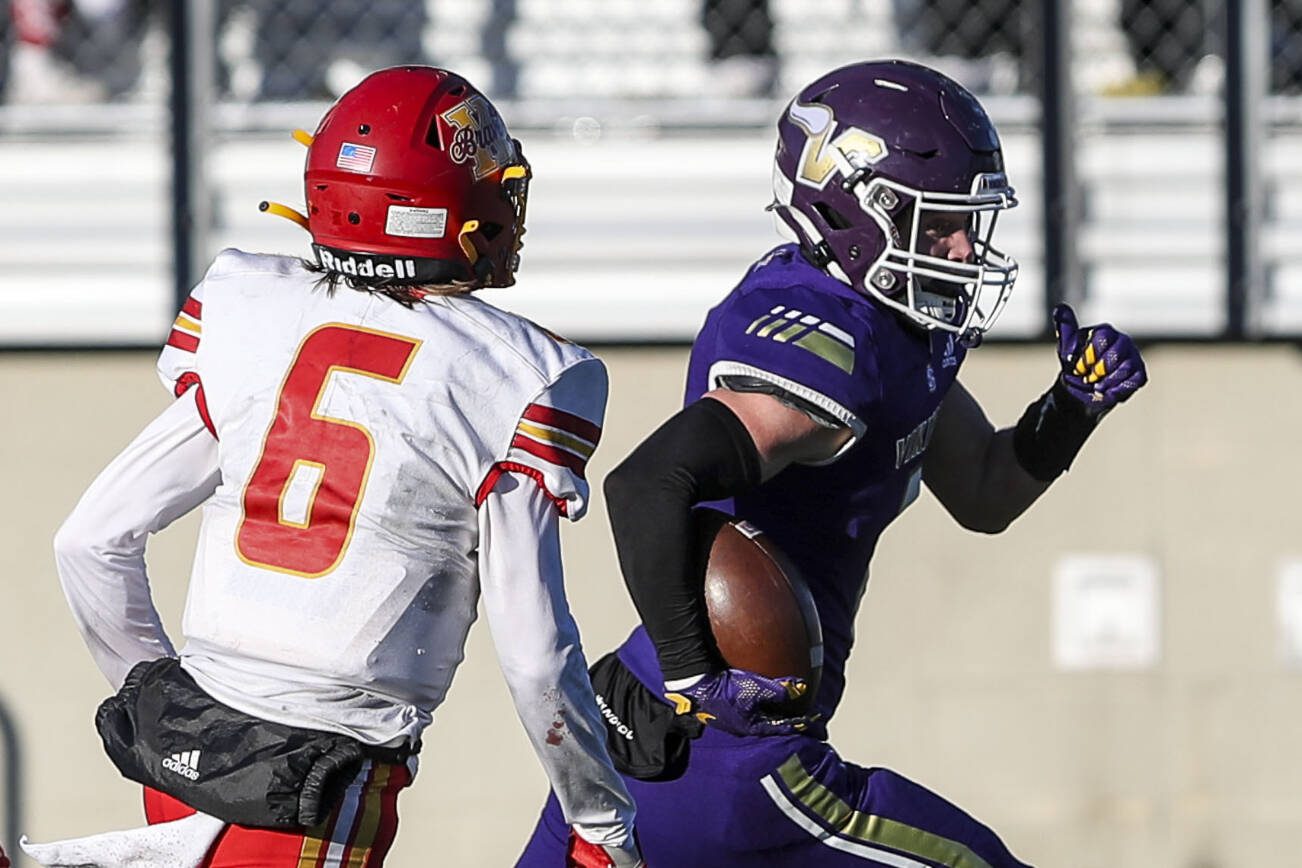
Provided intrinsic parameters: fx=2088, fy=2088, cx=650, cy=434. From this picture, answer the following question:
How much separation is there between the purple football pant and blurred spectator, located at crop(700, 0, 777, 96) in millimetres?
4301

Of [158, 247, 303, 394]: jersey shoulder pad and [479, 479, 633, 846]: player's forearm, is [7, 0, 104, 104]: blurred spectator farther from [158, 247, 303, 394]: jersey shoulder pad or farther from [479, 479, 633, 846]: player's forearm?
[479, 479, 633, 846]: player's forearm

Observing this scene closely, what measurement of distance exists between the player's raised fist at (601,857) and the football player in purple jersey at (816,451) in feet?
0.79

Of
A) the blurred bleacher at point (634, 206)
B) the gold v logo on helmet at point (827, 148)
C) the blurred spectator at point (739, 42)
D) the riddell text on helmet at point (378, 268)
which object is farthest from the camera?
the blurred spectator at point (739, 42)

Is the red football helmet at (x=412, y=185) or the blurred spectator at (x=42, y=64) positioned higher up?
the blurred spectator at (x=42, y=64)

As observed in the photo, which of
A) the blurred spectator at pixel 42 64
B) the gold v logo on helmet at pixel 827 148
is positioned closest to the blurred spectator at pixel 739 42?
the blurred spectator at pixel 42 64

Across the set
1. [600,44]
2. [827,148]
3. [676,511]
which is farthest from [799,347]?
[600,44]

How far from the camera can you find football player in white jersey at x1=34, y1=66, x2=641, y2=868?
8.99 ft

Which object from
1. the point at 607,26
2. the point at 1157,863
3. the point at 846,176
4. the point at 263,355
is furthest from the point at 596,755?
the point at 607,26

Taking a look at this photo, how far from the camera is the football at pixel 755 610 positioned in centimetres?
297

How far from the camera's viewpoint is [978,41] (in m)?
6.90

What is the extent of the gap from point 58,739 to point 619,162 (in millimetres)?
2382

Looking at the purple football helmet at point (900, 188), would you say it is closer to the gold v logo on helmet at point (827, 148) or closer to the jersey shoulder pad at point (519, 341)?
the gold v logo on helmet at point (827, 148)

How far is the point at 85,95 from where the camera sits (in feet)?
22.7

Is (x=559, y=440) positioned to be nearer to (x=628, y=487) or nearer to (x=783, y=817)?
(x=628, y=487)
